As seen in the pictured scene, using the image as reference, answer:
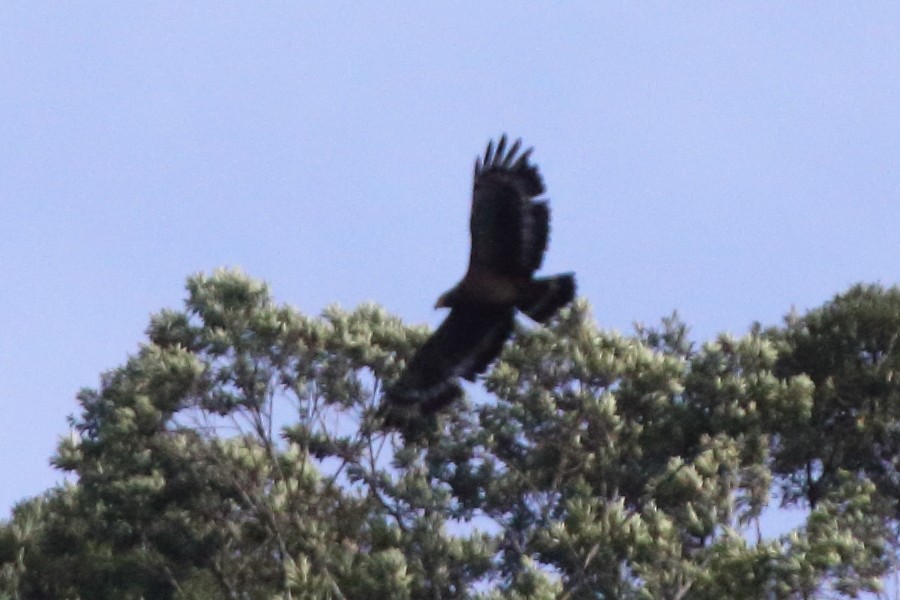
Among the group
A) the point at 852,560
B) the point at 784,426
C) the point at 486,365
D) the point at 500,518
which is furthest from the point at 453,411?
the point at 852,560

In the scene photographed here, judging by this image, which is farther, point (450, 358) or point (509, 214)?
point (450, 358)

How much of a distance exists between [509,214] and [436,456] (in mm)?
7859

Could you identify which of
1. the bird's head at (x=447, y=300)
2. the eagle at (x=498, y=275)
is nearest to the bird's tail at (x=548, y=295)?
the eagle at (x=498, y=275)

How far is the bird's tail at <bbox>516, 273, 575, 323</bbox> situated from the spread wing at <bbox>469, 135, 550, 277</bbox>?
6.8 inches

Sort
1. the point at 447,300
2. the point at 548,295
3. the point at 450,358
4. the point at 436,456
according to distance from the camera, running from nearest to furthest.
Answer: the point at 548,295
the point at 447,300
the point at 450,358
the point at 436,456

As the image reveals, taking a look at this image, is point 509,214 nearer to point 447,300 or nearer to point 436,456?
point 447,300

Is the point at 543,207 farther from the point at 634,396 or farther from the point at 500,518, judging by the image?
the point at 500,518

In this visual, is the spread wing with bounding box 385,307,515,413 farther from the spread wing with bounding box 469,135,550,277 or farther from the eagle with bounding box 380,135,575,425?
the spread wing with bounding box 469,135,550,277

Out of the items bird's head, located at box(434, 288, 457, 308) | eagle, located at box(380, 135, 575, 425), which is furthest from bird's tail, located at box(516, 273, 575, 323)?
bird's head, located at box(434, 288, 457, 308)

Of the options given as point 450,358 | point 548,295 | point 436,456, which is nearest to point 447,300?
point 450,358

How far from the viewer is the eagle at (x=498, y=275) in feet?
49.4

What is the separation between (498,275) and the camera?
51.2 ft

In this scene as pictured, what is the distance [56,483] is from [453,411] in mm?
5955

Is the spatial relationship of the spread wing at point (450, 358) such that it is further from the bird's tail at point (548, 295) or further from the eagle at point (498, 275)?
the bird's tail at point (548, 295)
